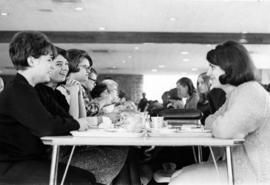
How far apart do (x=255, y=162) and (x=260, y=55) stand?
938cm

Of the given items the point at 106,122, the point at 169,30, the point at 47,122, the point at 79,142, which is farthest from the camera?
the point at 169,30

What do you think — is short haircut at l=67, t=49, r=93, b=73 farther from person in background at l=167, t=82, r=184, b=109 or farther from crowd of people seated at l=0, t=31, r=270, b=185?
person in background at l=167, t=82, r=184, b=109

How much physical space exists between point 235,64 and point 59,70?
119 centimetres

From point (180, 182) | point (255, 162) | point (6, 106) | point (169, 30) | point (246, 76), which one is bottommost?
point (180, 182)

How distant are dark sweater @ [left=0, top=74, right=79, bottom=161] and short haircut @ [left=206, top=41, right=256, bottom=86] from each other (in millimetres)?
797

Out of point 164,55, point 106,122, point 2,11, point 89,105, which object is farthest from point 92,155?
point 164,55

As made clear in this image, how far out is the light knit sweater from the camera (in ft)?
4.96

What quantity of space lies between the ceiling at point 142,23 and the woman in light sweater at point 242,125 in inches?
169

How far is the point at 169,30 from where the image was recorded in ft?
25.8

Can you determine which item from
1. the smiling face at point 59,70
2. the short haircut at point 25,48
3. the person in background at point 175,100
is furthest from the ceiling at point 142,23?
the short haircut at point 25,48

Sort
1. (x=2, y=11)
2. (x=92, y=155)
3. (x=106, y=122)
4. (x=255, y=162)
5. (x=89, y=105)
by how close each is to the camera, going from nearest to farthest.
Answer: (x=255, y=162) < (x=92, y=155) < (x=106, y=122) < (x=89, y=105) < (x=2, y=11)

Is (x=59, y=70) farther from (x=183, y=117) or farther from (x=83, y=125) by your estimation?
(x=183, y=117)

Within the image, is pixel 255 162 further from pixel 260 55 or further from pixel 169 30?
pixel 260 55

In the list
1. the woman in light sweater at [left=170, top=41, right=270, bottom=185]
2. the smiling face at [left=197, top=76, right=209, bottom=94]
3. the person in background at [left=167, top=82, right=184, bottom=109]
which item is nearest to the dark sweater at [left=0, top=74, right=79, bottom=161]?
the woman in light sweater at [left=170, top=41, right=270, bottom=185]
